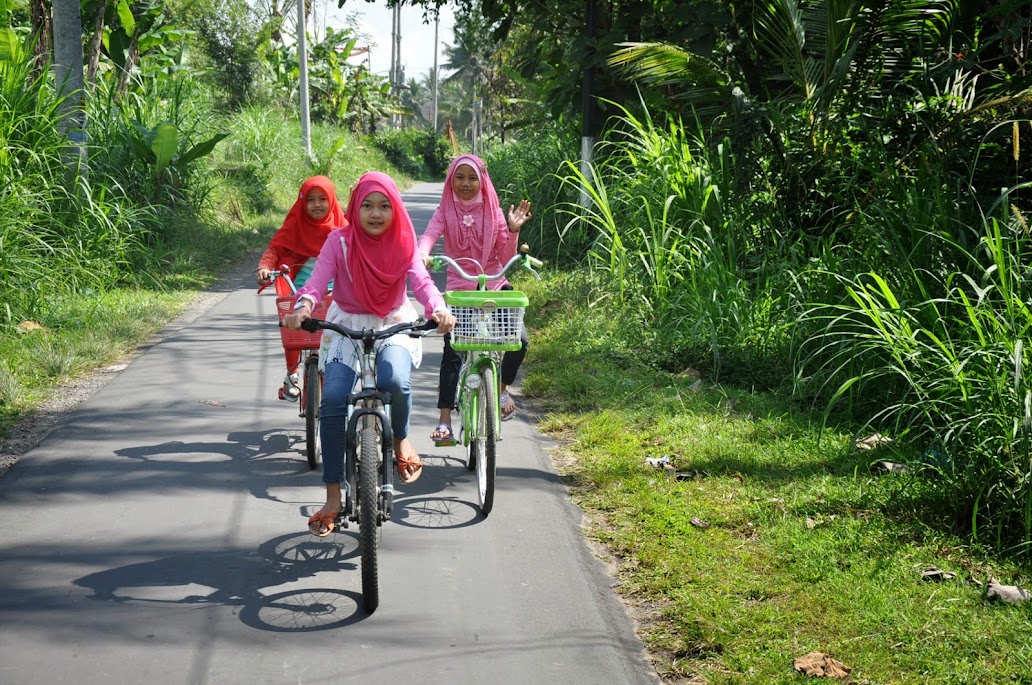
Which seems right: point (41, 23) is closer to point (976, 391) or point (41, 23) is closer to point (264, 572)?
point (264, 572)

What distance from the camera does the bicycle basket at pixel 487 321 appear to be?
5.37 metres

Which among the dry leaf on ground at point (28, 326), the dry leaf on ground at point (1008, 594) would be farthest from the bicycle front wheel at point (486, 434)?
the dry leaf on ground at point (28, 326)

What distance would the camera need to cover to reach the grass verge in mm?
4219

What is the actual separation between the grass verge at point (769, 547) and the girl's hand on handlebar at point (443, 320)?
144 cm

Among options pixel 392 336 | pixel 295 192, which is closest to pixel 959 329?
pixel 392 336

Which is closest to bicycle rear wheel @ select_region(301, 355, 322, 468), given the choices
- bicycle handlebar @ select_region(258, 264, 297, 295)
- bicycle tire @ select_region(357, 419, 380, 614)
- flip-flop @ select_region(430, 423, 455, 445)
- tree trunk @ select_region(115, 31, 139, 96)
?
bicycle handlebar @ select_region(258, 264, 297, 295)

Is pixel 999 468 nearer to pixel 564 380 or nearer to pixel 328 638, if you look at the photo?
pixel 328 638

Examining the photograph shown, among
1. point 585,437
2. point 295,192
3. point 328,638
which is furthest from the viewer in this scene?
point 295,192

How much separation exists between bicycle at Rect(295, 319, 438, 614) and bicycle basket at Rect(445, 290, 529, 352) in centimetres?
42

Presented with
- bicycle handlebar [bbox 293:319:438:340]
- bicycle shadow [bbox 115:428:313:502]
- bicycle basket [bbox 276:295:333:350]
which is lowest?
bicycle shadow [bbox 115:428:313:502]

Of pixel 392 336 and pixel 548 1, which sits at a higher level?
pixel 548 1

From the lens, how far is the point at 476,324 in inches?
213

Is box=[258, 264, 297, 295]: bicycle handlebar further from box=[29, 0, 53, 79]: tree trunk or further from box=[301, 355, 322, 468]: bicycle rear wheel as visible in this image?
box=[29, 0, 53, 79]: tree trunk

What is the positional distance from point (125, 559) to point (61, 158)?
8.39 m
